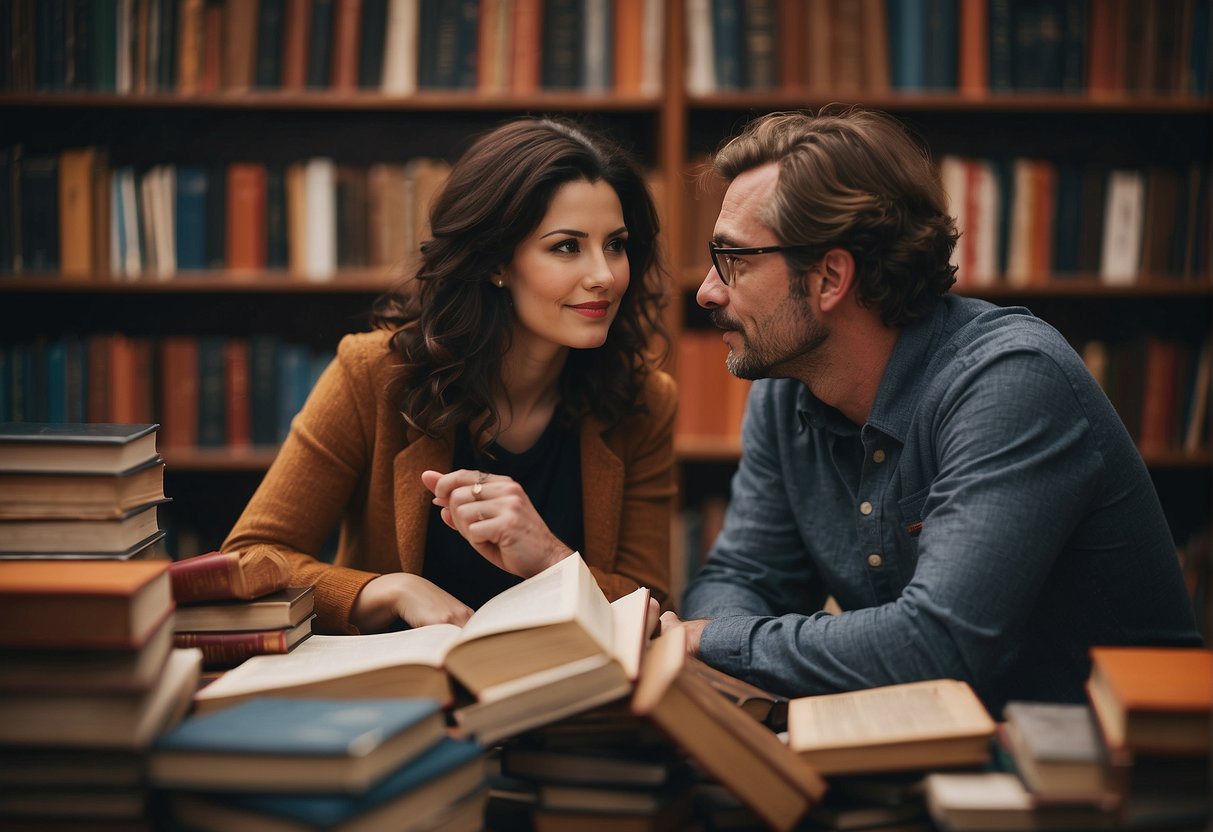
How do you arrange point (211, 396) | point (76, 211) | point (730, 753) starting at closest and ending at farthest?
point (730, 753) < point (76, 211) < point (211, 396)

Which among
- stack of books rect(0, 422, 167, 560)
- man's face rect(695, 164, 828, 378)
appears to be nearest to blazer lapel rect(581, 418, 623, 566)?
man's face rect(695, 164, 828, 378)

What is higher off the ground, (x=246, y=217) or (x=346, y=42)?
(x=346, y=42)

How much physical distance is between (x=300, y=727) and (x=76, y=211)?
2.27 m

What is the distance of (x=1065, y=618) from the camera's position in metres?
1.35

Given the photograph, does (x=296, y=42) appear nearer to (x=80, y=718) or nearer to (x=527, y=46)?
(x=527, y=46)

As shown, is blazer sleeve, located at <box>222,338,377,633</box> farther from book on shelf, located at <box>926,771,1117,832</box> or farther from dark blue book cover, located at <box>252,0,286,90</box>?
dark blue book cover, located at <box>252,0,286,90</box>

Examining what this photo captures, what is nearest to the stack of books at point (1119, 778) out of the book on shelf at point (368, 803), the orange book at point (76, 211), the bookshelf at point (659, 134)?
the book on shelf at point (368, 803)

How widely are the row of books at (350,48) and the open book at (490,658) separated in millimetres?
1906

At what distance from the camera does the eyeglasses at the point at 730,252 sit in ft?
4.90

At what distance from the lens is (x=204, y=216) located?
9.10 feet

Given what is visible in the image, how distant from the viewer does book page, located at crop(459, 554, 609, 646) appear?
3.10ft

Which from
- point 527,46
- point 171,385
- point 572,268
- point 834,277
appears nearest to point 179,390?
point 171,385

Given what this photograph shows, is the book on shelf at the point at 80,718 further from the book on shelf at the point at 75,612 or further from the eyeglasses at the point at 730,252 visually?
the eyeglasses at the point at 730,252

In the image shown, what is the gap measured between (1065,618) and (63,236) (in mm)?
2409
